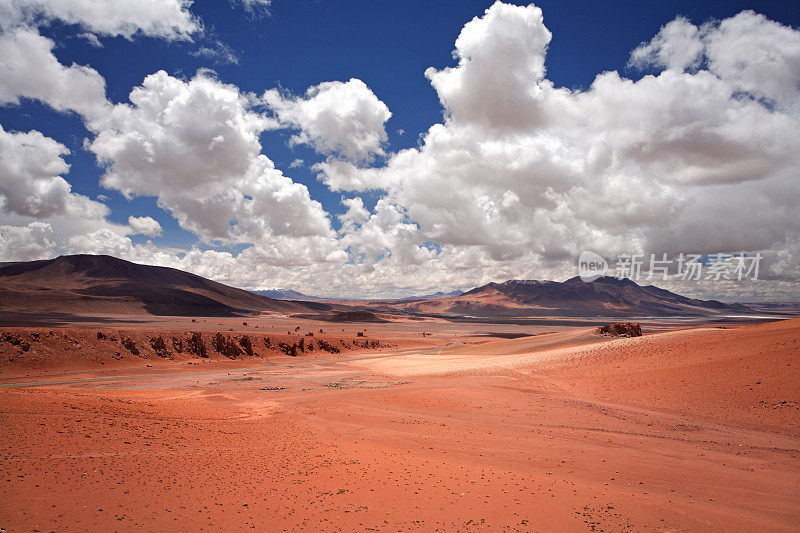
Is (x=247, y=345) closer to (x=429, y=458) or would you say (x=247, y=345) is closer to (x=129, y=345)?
(x=129, y=345)

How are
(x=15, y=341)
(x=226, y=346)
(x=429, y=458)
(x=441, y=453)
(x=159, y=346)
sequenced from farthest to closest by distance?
(x=226, y=346) → (x=159, y=346) → (x=15, y=341) → (x=441, y=453) → (x=429, y=458)

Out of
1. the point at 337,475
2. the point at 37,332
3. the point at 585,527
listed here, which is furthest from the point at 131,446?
the point at 37,332

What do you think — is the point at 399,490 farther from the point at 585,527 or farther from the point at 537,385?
the point at 537,385

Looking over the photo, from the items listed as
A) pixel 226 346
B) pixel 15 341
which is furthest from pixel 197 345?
pixel 15 341

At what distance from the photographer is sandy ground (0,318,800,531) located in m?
6.73

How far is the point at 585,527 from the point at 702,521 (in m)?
A: 2.09

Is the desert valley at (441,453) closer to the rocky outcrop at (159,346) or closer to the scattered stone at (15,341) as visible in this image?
the scattered stone at (15,341)

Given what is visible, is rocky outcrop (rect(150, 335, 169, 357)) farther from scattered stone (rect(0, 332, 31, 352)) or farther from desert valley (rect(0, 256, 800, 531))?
desert valley (rect(0, 256, 800, 531))

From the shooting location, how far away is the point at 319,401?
60.4 feet

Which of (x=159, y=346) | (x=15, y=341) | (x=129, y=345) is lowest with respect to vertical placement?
(x=159, y=346)

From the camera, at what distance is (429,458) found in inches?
401

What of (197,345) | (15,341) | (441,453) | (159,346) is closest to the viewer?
(441,453)

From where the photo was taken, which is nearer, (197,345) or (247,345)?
(197,345)

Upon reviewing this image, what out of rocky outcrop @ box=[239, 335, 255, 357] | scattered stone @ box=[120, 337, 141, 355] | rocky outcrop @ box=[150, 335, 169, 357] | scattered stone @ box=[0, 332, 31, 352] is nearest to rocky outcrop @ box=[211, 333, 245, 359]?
rocky outcrop @ box=[239, 335, 255, 357]
